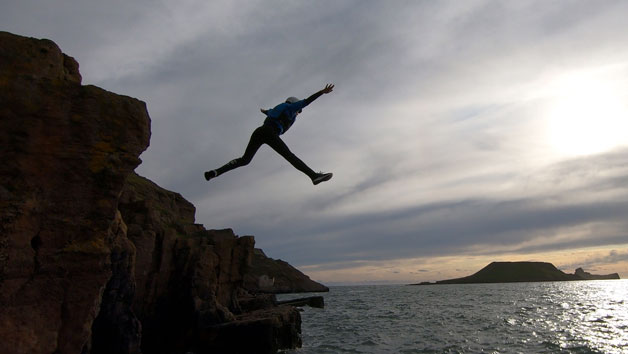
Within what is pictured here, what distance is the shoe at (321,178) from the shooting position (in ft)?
25.2

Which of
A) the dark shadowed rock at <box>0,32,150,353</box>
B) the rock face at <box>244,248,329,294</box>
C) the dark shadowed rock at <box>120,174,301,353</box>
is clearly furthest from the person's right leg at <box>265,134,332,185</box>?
the rock face at <box>244,248,329,294</box>

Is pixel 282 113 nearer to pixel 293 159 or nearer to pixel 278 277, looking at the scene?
pixel 293 159

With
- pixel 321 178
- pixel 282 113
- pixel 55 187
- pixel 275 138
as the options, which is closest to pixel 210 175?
pixel 275 138

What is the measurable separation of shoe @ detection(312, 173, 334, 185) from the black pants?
0.10 m

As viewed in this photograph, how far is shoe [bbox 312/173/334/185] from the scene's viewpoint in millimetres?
7695

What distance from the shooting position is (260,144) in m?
7.74

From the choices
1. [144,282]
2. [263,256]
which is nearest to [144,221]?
[144,282]

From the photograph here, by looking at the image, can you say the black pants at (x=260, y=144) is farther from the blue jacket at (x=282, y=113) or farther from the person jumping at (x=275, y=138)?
the blue jacket at (x=282, y=113)

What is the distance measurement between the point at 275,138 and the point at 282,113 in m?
0.47

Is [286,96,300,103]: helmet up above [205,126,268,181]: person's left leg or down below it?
above

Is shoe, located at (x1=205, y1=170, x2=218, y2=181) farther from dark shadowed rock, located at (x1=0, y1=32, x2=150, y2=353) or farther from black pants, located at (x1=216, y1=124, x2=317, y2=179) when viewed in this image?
dark shadowed rock, located at (x1=0, y1=32, x2=150, y2=353)

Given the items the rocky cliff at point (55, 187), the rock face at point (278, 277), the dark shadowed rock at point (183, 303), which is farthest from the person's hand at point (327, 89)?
the rock face at point (278, 277)

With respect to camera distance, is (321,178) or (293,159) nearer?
(321,178)

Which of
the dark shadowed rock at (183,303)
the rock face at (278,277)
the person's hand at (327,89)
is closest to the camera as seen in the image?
the person's hand at (327,89)
